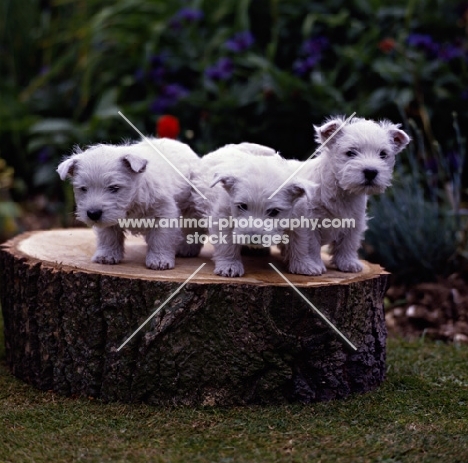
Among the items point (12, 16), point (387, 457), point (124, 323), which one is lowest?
point (387, 457)

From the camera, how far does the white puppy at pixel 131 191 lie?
13.2 feet

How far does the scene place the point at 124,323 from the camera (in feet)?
13.5

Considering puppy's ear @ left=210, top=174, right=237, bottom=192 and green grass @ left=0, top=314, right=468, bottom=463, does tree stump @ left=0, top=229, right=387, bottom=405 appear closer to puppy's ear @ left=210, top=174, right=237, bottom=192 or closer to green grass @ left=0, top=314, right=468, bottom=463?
green grass @ left=0, top=314, right=468, bottom=463

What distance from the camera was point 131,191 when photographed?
4.15 m

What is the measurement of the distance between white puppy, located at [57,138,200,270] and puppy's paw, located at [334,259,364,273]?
0.99m

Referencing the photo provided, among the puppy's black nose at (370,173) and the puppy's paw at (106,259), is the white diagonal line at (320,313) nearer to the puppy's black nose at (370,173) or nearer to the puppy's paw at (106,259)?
the puppy's black nose at (370,173)

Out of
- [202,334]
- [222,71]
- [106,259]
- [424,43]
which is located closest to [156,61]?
[222,71]

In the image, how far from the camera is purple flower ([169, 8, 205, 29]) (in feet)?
28.2

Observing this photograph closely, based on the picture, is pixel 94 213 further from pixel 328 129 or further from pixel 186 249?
pixel 328 129

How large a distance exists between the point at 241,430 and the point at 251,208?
3.97ft

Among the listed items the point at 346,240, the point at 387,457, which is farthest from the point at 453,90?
the point at 387,457

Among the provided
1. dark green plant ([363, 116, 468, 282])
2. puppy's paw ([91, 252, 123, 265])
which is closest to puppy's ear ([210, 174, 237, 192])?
puppy's paw ([91, 252, 123, 265])

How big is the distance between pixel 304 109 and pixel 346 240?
373cm

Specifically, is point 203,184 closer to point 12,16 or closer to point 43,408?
point 43,408
